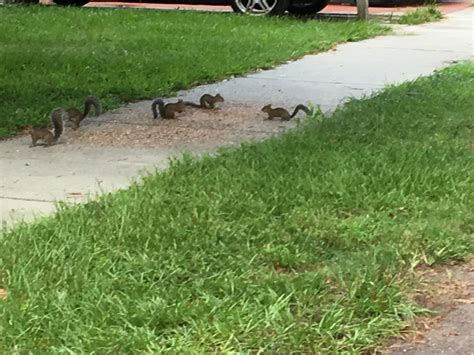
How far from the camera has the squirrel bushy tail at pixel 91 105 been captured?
618 cm

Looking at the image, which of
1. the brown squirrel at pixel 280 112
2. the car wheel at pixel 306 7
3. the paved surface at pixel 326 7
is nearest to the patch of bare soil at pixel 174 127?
the brown squirrel at pixel 280 112

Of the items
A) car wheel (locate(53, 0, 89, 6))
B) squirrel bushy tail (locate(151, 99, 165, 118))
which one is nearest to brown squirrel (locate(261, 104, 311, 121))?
squirrel bushy tail (locate(151, 99, 165, 118))

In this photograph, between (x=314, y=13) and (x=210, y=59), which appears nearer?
(x=210, y=59)

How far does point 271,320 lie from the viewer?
293 centimetres

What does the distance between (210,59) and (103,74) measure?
53.4 inches

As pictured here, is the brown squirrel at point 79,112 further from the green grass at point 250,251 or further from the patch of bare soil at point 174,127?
the green grass at point 250,251

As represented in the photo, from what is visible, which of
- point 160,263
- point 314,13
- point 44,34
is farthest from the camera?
point 314,13

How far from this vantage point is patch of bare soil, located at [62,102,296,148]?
572 cm

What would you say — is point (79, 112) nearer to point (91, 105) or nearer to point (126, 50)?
point (91, 105)

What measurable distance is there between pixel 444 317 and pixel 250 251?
81 cm

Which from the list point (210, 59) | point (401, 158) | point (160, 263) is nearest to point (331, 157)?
point (401, 158)

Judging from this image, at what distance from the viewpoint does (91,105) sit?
20.8 ft

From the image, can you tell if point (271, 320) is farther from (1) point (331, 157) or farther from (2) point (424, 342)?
(1) point (331, 157)

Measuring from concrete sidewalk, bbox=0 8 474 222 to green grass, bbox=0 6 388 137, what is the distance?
31cm
